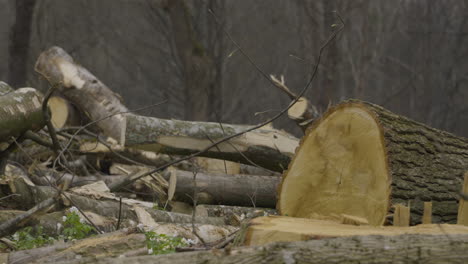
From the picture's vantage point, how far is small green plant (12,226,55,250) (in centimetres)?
447

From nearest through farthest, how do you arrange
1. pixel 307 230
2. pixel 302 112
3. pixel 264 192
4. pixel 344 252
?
1. pixel 344 252
2. pixel 307 230
3. pixel 264 192
4. pixel 302 112

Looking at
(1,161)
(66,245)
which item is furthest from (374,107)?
(1,161)

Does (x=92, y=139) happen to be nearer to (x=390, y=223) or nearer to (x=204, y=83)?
(x=390, y=223)

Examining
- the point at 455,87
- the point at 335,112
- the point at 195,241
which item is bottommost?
the point at 195,241

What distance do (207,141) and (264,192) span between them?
700 millimetres

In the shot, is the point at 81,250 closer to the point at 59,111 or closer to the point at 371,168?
the point at 371,168

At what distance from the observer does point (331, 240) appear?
3.12m

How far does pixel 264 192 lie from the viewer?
6766mm

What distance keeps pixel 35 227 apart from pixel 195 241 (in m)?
1.05

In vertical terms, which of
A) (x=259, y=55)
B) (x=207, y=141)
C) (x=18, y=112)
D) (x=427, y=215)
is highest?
(x=259, y=55)

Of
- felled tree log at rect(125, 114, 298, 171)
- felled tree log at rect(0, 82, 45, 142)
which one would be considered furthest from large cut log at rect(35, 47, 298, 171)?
felled tree log at rect(0, 82, 45, 142)

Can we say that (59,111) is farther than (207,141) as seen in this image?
Yes

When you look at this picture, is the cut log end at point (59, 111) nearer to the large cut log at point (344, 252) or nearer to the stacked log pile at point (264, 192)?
the stacked log pile at point (264, 192)

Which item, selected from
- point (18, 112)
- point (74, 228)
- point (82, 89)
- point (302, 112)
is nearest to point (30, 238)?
point (74, 228)
